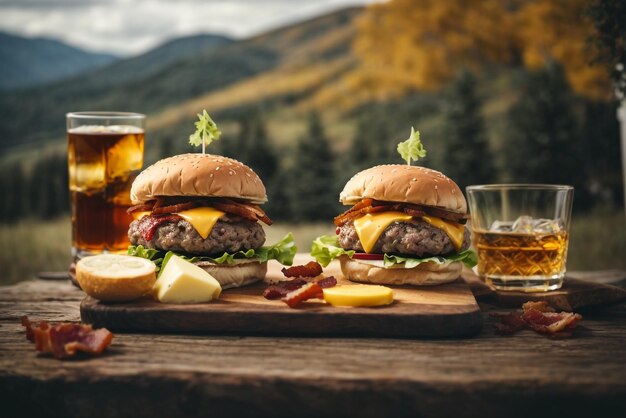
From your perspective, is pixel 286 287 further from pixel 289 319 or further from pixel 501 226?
pixel 501 226

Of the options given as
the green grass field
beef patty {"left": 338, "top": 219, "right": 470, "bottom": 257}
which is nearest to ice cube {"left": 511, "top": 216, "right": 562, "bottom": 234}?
beef patty {"left": 338, "top": 219, "right": 470, "bottom": 257}

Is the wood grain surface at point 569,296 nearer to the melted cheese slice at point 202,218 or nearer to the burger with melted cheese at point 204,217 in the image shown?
the burger with melted cheese at point 204,217

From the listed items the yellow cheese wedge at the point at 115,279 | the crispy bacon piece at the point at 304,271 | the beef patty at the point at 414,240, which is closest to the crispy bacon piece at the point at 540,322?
the beef patty at the point at 414,240

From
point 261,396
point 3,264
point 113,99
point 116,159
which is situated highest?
point 113,99

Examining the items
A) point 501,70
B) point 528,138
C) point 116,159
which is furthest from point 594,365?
point 501,70

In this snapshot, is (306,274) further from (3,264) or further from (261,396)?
(3,264)

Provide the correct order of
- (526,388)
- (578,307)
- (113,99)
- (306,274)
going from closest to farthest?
(526,388), (578,307), (306,274), (113,99)
